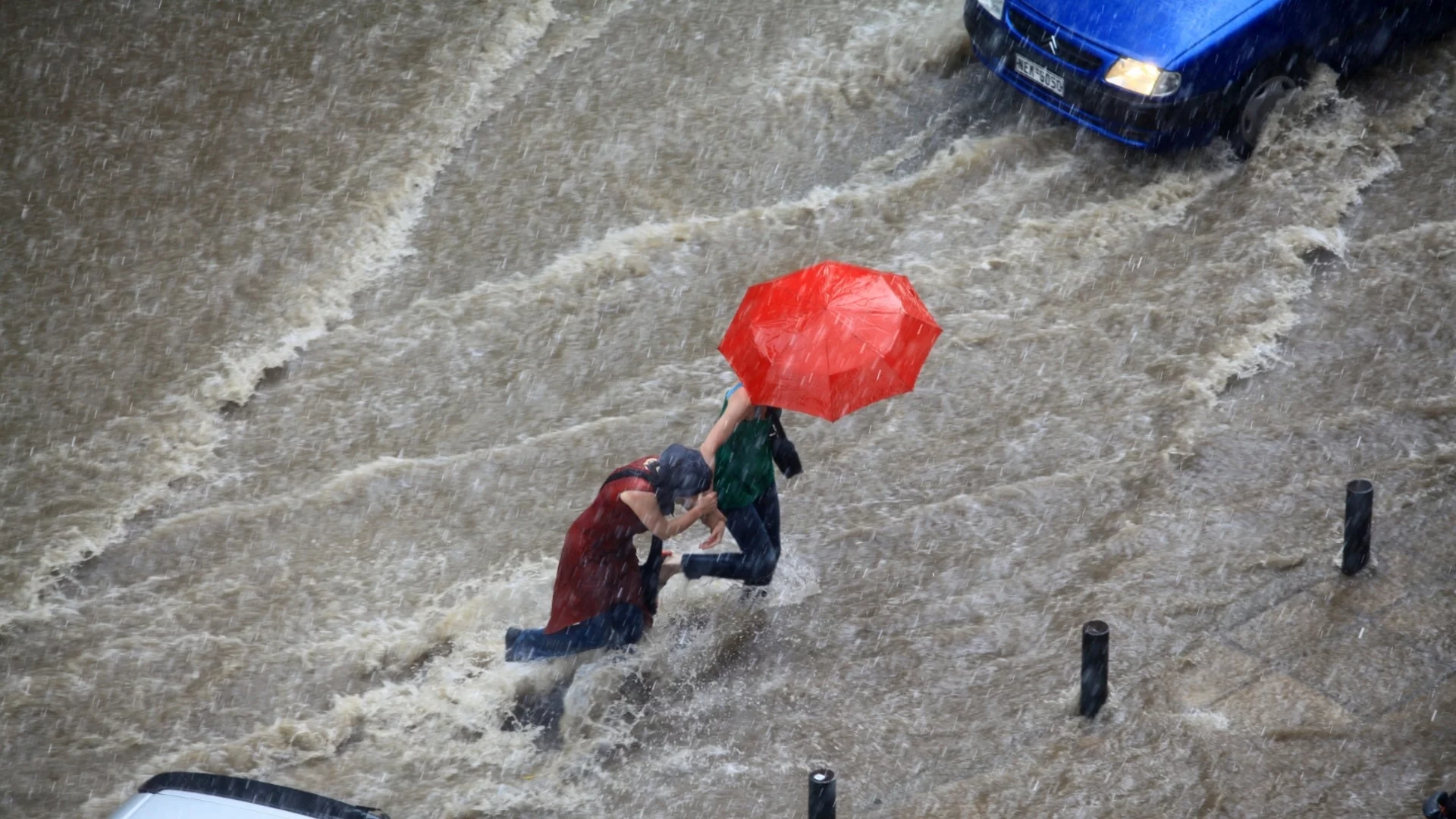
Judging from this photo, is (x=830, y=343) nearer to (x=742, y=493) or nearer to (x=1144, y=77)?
(x=742, y=493)

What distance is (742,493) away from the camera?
5691 millimetres

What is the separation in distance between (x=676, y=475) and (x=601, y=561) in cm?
53

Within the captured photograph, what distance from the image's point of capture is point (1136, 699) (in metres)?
5.75

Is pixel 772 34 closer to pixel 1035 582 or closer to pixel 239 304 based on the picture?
pixel 239 304

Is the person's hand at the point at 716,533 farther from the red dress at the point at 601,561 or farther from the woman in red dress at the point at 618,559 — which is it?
the red dress at the point at 601,561

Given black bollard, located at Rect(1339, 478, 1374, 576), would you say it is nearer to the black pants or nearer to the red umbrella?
the red umbrella

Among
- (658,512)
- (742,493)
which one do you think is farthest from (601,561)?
(742,493)

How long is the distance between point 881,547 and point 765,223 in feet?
10.9

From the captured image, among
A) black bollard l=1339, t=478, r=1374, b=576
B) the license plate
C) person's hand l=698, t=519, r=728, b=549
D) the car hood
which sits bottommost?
black bollard l=1339, t=478, r=1374, b=576

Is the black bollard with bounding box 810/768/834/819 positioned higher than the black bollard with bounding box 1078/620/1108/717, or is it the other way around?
the black bollard with bounding box 810/768/834/819

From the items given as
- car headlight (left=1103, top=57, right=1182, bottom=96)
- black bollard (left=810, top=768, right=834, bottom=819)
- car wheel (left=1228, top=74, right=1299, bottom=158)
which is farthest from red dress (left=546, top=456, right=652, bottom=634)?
car wheel (left=1228, top=74, right=1299, bottom=158)

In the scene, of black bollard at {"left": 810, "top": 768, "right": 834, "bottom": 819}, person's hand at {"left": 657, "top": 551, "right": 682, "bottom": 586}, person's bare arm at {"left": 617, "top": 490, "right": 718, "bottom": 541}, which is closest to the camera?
black bollard at {"left": 810, "top": 768, "right": 834, "bottom": 819}

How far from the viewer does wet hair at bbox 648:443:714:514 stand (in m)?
5.27

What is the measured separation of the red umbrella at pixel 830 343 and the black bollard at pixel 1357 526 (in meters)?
2.10
